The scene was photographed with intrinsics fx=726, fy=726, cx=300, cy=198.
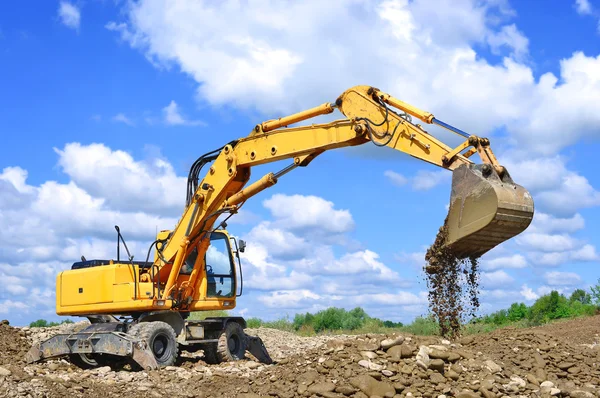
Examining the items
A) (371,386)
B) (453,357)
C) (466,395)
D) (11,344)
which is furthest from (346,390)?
(11,344)

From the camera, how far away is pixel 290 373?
9922 millimetres

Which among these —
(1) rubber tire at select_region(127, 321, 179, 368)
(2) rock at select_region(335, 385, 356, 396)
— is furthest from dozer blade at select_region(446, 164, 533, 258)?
(1) rubber tire at select_region(127, 321, 179, 368)

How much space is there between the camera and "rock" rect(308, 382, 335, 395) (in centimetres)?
910

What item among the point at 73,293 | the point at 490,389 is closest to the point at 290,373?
the point at 490,389

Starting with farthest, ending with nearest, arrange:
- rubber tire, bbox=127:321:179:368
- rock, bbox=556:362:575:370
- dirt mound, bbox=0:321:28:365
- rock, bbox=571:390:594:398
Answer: dirt mound, bbox=0:321:28:365
rubber tire, bbox=127:321:179:368
rock, bbox=556:362:575:370
rock, bbox=571:390:594:398

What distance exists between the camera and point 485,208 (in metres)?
9.73

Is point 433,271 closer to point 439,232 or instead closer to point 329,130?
point 439,232

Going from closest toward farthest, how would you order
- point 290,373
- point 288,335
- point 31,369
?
1. point 290,373
2. point 31,369
3. point 288,335

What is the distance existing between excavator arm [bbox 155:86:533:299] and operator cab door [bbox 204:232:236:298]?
0.32m

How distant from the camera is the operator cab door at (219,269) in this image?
1498 cm

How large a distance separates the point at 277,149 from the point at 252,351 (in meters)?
4.60

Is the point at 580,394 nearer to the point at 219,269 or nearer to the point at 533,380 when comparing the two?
the point at 533,380

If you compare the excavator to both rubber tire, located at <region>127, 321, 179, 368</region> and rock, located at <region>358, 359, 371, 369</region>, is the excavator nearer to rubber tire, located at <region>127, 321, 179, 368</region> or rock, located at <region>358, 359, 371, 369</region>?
rubber tire, located at <region>127, 321, 179, 368</region>

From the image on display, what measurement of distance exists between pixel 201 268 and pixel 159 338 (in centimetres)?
187
